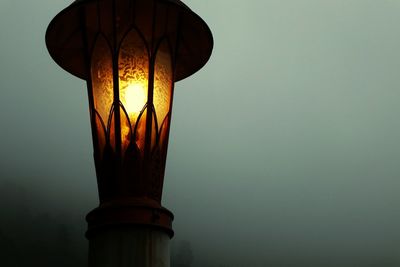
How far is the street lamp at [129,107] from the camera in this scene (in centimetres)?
454

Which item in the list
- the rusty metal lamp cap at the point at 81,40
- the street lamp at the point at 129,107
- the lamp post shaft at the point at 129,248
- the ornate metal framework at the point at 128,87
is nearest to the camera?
the lamp post shaft at the point at 129,248

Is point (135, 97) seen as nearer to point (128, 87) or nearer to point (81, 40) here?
point (128, 87)

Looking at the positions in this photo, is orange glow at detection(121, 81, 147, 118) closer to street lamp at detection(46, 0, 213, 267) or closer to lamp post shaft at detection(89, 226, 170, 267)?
street lamp at detection(46, 0, 213, 267)

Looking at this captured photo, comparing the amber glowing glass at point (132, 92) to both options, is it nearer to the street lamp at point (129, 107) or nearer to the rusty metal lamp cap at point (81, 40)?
the street lamp at point (129, 107)

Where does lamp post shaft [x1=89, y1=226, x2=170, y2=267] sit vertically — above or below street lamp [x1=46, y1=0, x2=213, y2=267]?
below

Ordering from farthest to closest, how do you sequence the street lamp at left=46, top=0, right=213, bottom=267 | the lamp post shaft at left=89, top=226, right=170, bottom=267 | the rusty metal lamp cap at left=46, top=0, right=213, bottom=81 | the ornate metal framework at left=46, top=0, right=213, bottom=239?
the rusty metal lamp cap at left=46, top=0, right=213, bottom=81 → the ornate metal framework at left=46, top=0, right=213, bottom=239 → the street lamp at left=46, top=0, right=213, bottom=267 → the lamp post shaft at left=89, top=226, right=170, bottom=267

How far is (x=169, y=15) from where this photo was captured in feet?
16.7

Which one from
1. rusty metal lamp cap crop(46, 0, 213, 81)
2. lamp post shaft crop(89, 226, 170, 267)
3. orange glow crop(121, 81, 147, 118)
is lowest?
lamp post shaft crop(89, 226, 170, 267)

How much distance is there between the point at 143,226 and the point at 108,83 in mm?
1232

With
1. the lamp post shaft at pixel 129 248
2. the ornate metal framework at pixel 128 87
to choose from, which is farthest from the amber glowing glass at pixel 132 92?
the lamp post shaft at pixel 129 248

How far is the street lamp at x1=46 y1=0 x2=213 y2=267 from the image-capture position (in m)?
4.54

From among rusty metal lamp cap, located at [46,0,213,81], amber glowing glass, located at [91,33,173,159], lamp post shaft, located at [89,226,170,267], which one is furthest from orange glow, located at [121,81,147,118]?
lamp post shaft, located at [89,226,170,267]

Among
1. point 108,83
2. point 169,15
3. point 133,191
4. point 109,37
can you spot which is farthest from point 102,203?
point 169,15

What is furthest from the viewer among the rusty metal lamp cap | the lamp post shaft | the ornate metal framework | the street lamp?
the rusty metal lamp cap
